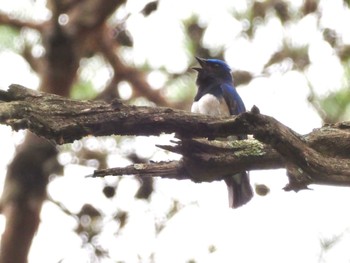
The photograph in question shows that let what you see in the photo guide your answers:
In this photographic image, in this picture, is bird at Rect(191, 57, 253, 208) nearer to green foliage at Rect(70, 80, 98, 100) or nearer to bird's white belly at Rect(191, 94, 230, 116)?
bird's white belly at Rect(191, 94, 230, 116)

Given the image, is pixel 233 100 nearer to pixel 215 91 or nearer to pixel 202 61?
pixel 215 91

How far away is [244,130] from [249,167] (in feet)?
0.89

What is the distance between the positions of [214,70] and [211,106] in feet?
1.34

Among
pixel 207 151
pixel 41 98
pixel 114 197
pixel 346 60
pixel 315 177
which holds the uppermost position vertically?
pixel 346 60

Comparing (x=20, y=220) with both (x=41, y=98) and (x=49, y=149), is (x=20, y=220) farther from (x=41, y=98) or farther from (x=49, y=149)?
(x=41, y=98)

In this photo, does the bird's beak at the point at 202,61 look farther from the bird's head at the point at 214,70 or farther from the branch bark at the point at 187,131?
the branch bark at the point at 187,131

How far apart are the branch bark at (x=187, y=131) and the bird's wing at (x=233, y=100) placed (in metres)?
2.11

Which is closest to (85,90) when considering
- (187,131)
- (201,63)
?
(201,63)

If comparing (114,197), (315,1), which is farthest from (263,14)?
(114,197)

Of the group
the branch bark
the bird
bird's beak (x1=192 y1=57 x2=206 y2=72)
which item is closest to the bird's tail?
the bird

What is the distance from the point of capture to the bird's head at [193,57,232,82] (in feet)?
13.3

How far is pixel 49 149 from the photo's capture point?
3.12 m

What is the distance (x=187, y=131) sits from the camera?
1845mm

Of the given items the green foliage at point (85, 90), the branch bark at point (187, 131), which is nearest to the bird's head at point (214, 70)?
the green foliage at point (85, 90)
